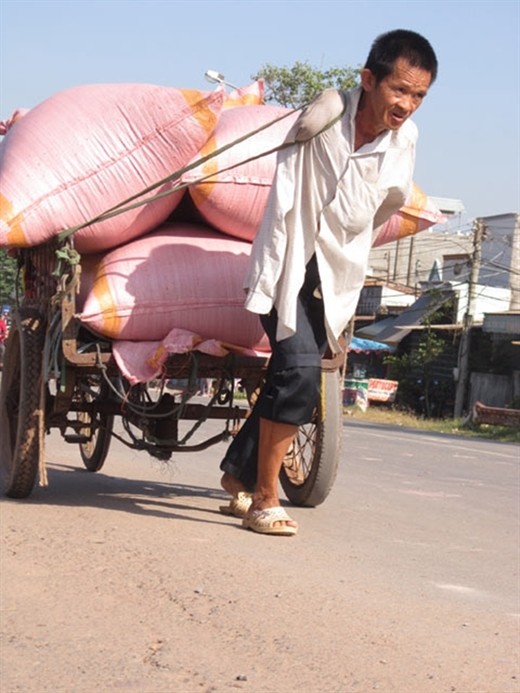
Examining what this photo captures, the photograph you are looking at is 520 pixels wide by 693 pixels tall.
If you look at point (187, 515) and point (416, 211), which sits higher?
point (416, 211)

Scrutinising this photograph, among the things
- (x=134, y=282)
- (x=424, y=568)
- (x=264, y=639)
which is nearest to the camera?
(x=264, y=639)

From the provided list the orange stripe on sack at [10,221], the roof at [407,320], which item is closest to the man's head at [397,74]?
the orange stripe on sack at [10,221]

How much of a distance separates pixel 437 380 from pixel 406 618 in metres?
36.7

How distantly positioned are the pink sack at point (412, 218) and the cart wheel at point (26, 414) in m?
1.84

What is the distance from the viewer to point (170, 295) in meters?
5.68

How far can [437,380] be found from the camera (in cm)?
4019

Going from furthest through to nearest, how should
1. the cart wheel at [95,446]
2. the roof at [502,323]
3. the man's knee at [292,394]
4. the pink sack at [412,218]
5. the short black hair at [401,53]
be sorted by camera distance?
the roof at [502,323] < the cart wheel at [95,446] < the pink sack at [412,218] < the man's knee at [292,394] < the short black hair at [401,53]

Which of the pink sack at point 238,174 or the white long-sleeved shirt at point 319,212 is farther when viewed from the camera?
the pink sack at point 238,174

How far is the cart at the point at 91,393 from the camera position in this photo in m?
5.68

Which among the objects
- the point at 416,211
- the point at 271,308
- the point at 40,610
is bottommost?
the point at 40,610

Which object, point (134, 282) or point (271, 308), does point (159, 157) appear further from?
point (271, 308)

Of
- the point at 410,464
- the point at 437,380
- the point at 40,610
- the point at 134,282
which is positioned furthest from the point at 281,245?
the point at 437,380

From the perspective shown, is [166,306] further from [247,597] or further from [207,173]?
[247,597]

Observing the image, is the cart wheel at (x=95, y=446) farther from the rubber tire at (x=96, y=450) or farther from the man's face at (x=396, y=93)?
the man's face at (x=396, y=93)
